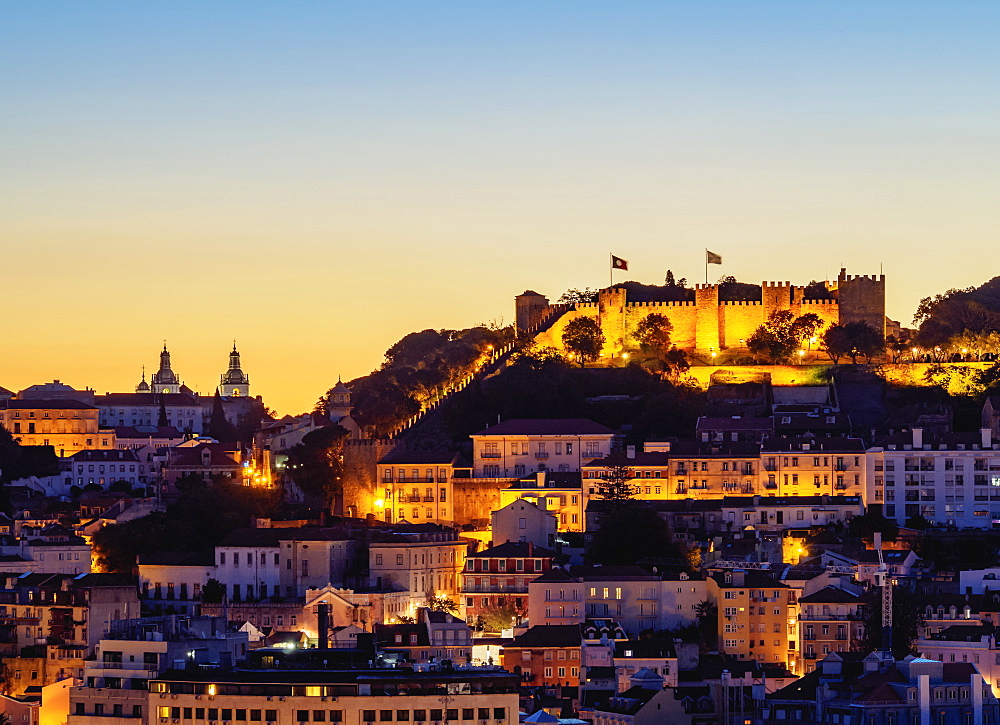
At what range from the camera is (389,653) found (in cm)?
6600

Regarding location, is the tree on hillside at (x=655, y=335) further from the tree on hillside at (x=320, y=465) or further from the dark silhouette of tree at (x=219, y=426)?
the dark silhouette of tree at (x=219, y=426)

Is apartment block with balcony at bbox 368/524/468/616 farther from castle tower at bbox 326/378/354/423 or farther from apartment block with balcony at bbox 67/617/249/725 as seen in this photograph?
castle tower at bbox 326/378/354/423

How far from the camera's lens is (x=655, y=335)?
10056 centimetres

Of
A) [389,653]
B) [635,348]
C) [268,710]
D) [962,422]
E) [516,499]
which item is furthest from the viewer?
[635,348]

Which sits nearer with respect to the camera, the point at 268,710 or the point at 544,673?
the point at 268,710

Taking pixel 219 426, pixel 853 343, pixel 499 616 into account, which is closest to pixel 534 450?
pixel 499 616

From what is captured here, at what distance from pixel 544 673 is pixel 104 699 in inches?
516

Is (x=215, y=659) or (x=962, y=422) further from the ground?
(x=962, y=422)

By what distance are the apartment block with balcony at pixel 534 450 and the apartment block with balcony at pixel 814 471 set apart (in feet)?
20.6

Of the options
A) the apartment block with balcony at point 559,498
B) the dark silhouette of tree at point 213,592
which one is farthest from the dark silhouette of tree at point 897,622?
the dark silhouette of tree at point 213,592

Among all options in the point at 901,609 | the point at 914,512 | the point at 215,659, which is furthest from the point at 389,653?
the point at 914,512

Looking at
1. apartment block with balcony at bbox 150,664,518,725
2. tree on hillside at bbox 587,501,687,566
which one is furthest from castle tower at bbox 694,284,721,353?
apartment block with balcony at bbox 150,664,518,725

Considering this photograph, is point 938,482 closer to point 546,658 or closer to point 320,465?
point 546,658

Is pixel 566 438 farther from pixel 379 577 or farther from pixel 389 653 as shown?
pixel 389 653
